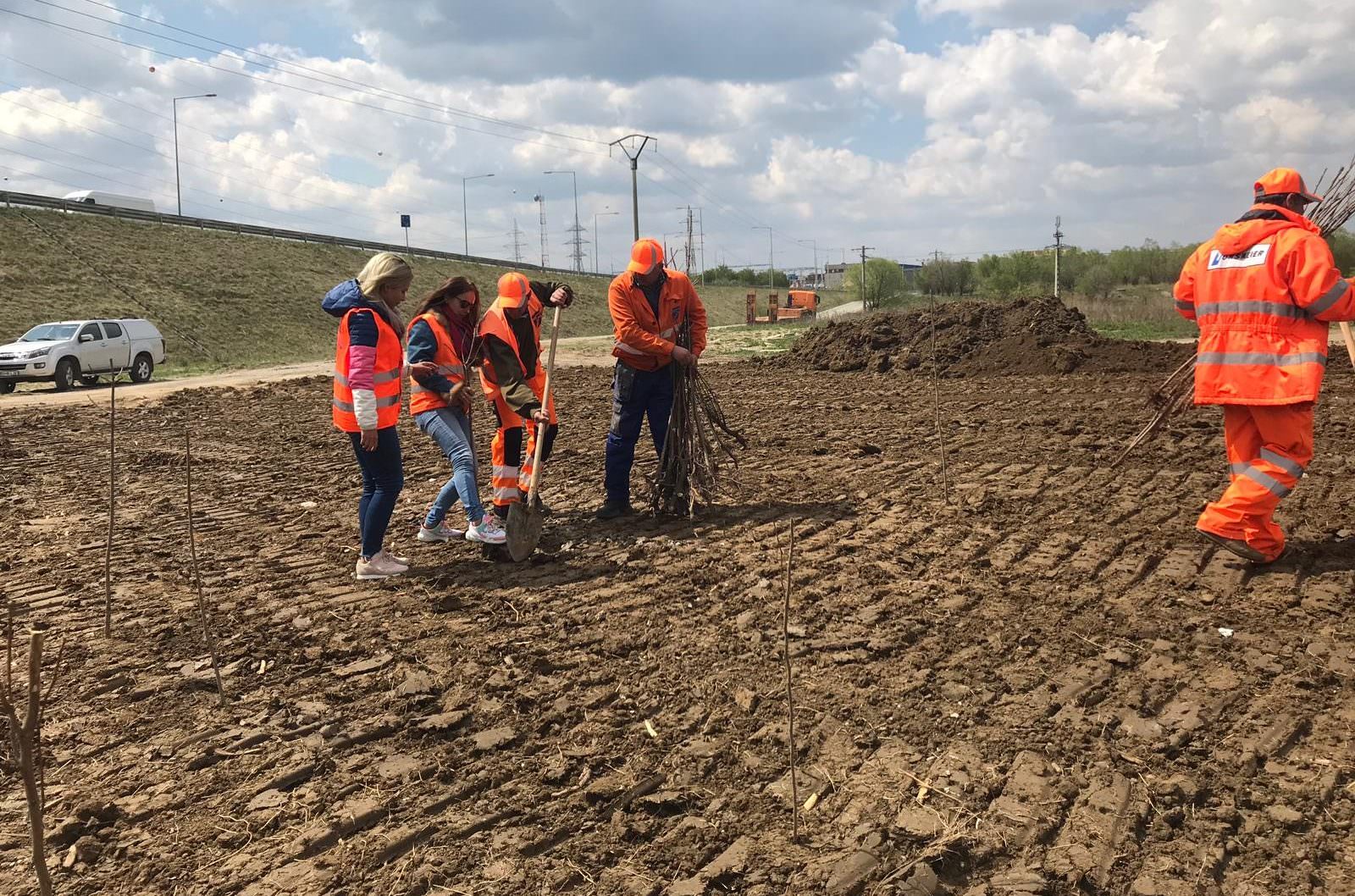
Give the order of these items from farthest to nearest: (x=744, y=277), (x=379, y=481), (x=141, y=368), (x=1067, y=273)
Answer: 1. (x=744, y=277)
2. (x=1067, y=273)
3. (x=141, y=368)
4. (x=379, y=481)

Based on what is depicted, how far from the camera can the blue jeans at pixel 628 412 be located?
263 inches

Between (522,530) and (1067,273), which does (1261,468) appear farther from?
(1067,273)

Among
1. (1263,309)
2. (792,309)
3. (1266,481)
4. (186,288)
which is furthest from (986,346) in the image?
(186,288)

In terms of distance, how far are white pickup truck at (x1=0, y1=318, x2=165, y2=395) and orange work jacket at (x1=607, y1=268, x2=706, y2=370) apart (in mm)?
15220

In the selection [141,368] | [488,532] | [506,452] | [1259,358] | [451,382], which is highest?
[1259,358]

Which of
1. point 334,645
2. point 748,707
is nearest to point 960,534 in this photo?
point 748,707

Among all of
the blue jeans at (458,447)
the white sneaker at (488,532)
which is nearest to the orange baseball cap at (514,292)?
the blue jeans at (458,447)

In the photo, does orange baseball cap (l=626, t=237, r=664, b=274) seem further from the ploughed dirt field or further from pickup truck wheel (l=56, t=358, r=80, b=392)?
pickup truck wheel (l=56, t=358, r=80, b=392)

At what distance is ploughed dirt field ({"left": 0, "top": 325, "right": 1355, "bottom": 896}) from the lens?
2.83 meters

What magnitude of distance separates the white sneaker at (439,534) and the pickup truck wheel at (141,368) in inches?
715

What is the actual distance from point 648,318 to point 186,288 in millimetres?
33058

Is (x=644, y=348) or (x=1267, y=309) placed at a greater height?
(x=1267, y=309)

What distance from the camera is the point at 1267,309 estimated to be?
16.3 feet

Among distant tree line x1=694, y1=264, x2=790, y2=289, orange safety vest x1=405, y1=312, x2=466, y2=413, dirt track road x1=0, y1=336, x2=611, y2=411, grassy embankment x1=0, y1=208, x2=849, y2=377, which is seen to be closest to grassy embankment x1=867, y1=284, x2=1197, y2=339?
dirt track road x1=0, y1=336, x2=611, y2=411
